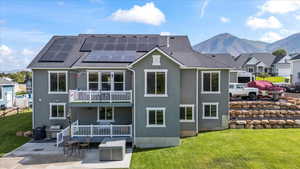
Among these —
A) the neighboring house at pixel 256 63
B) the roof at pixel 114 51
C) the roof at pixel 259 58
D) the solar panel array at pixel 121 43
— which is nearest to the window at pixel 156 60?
the roof at pixel 114 51

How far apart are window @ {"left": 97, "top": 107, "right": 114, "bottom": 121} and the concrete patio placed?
3.04 meters

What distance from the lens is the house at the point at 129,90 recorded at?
655 inches

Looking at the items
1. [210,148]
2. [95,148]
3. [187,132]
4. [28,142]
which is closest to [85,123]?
[95,148]

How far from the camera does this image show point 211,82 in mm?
20156

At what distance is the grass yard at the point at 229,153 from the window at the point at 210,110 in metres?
1.81

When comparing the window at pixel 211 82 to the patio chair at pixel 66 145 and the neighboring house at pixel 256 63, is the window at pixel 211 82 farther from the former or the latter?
the neighboring house at pixel 256 63

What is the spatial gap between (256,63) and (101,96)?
6248 cm

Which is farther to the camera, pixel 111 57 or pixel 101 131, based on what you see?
pixel 111 57

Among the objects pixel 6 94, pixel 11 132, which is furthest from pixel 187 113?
pixel 6 94

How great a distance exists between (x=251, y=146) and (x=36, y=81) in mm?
17660

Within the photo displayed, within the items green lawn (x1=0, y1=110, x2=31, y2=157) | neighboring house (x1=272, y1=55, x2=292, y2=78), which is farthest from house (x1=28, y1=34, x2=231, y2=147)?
neighboring house (x1=272, y1=55, x2=292, y2=78)

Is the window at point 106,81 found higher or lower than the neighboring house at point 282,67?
lower

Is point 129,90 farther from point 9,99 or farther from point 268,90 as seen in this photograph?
point 9,99

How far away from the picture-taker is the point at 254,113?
73.2 ft
